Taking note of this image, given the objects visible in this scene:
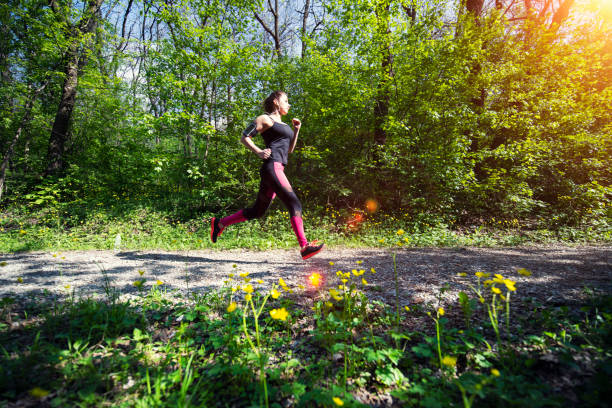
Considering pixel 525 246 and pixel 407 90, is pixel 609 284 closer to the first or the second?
pixel 525 246

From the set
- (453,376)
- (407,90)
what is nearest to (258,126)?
(453,376)

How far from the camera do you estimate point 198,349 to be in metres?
1.45

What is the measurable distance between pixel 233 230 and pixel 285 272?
10.7 feet

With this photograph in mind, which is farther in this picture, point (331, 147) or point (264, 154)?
point (331, 147)

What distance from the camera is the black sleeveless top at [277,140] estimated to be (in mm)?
3158

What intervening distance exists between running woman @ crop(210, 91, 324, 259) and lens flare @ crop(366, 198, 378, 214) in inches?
176

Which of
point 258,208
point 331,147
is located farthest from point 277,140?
point 331,147

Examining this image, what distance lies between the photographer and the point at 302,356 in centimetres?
142

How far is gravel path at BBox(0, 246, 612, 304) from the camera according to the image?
212cm

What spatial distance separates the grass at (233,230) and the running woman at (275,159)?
1.85 metres

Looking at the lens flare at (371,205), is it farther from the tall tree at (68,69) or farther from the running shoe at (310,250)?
the tall tree at (68,69)

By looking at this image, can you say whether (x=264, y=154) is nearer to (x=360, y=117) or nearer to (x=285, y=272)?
(x=285, y=272)

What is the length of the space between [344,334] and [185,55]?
7.42 meters

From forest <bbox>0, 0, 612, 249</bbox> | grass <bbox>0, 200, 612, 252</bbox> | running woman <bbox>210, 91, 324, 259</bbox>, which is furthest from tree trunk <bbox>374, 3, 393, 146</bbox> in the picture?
running woman <bbox>210, 91, 324, 259</bbox>
